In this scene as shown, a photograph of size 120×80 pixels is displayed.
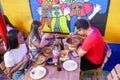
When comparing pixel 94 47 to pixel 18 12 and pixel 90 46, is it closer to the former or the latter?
pixel 90 46

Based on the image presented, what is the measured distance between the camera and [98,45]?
2678 millimetres

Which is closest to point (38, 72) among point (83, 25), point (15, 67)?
point (15, 67)

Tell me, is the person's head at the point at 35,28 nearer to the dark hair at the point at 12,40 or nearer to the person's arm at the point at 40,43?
the person's arm at the point at 40,43

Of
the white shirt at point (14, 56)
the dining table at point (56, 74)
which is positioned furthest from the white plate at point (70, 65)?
the white shirt at point (14, 56)

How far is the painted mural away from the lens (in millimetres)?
2932

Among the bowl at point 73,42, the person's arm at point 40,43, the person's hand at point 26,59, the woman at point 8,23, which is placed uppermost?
the woman at point 8,23

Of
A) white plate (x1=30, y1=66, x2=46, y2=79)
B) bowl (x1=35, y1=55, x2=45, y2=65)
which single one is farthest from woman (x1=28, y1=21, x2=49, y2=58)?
white plate (x1=30, y1=66, x2=46, y2=79)

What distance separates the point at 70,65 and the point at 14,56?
0.84 m

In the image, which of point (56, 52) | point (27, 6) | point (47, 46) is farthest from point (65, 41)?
point (27, 6)

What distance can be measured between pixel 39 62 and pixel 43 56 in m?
0.14

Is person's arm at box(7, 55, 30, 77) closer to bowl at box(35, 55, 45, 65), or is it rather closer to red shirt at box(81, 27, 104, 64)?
bowl at box(35, 55, 45, 65)

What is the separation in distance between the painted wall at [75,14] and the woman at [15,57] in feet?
2.96

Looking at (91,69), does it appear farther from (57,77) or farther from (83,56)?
(57,77)

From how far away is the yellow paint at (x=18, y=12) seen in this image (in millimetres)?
3244
